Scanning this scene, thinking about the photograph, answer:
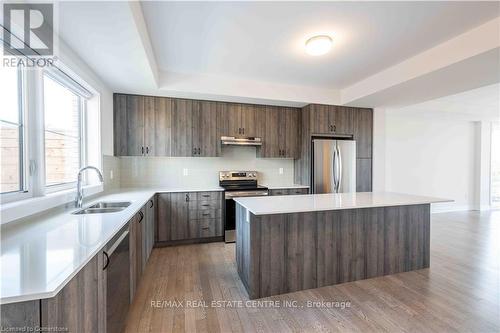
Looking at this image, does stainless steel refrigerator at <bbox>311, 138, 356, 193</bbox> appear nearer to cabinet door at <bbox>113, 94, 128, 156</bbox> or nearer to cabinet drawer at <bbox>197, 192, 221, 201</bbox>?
cabinet drawer at <bbox>197, 192, 221, 201</bbox>

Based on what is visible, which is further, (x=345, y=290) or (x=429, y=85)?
(x=429, y=85)

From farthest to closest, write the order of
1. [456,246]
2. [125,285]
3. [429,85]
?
[456,246], [429,85], [125,285]

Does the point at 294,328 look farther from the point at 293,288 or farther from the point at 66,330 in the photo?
the point at 66,330

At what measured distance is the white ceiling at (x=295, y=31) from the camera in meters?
1.95

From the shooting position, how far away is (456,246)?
11.5 feet

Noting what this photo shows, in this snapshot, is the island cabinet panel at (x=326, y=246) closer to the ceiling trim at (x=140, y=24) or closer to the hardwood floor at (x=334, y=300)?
the hardwood floor at (x=334, y=300)

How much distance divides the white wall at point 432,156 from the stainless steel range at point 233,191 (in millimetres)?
3192

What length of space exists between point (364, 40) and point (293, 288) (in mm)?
2686

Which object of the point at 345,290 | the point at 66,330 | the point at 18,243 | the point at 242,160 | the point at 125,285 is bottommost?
the point at 345,290

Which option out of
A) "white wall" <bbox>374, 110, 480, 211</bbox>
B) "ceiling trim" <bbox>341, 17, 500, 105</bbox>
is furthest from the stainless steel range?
"white wall" <bbox>374, 110, 480, 211</bbox>

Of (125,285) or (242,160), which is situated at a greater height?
(242,160)

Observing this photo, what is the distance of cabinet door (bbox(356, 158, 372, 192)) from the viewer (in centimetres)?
436

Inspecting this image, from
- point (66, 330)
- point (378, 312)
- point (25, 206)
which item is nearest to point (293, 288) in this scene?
point (378, 312)

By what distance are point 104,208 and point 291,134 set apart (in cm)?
323
